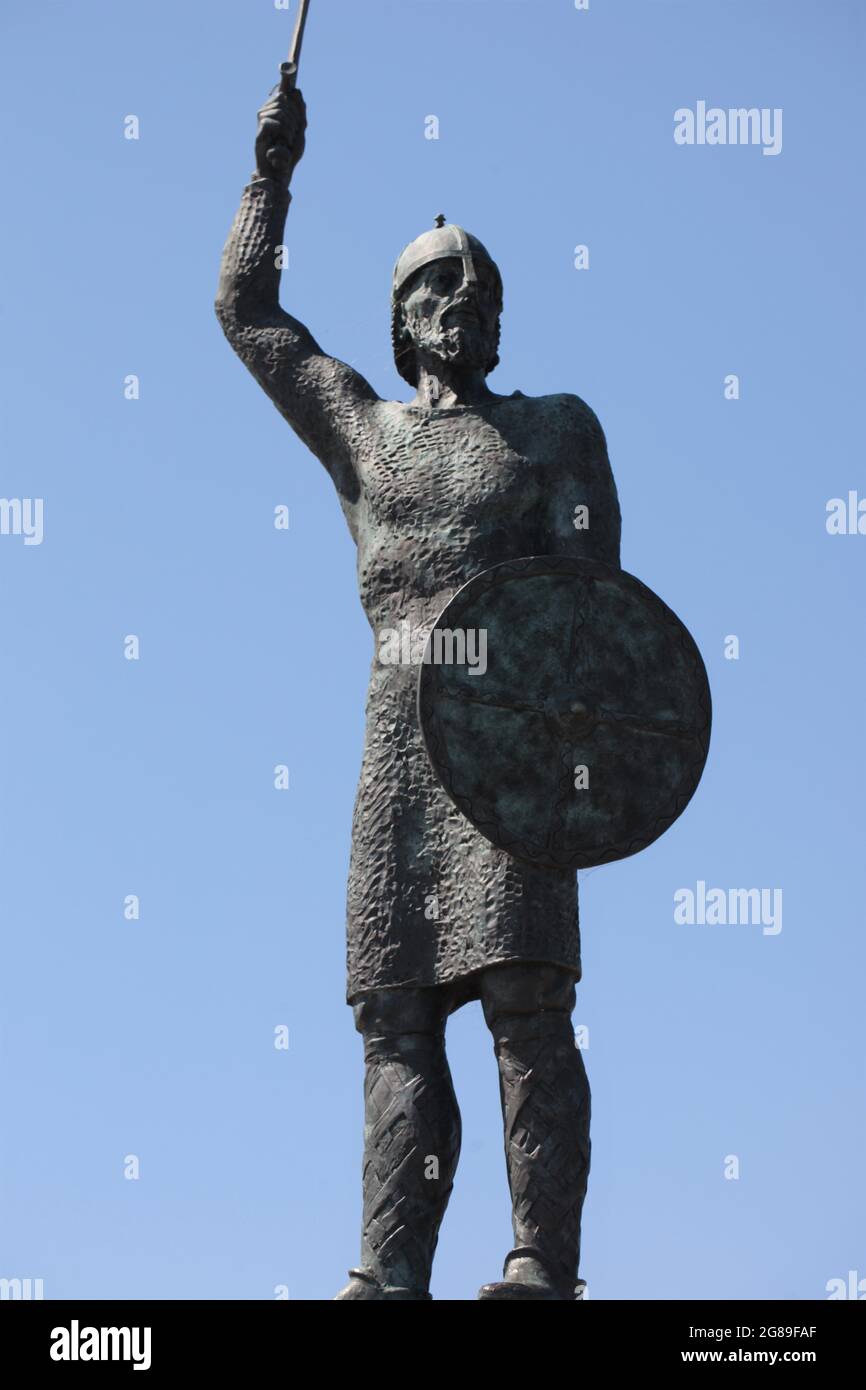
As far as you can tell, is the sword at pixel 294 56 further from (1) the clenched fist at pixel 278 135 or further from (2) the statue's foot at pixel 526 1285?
(2) the statue's foot at pixel 526 1285

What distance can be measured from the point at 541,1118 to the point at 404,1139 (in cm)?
53

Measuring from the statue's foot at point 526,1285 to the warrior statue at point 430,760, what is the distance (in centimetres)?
1

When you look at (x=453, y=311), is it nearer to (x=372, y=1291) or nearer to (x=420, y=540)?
(x=420, y=540)

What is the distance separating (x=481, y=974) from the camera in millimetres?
13109

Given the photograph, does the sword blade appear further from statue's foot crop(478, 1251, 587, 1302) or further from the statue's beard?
statue's foot crop(478, 1251, 587, 1302)

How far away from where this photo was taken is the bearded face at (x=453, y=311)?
45.8 ft

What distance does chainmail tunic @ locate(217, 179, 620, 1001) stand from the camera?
43.1 feet

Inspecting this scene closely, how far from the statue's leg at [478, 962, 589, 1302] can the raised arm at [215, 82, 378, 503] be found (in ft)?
7.45

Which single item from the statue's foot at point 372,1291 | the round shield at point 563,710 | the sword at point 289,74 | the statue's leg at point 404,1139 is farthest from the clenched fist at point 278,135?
the statue's foot at point 372,1291

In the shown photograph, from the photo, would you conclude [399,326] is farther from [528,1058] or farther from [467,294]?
[528,1058]

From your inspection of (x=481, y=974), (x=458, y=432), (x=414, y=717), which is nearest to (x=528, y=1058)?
(x=481, y=974)

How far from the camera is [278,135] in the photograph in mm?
14406

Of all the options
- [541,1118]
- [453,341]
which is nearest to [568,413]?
[453,341]
